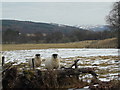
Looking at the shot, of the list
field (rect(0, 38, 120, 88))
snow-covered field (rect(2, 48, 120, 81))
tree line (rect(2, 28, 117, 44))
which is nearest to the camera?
field (rect(0, 38, 120, 88))

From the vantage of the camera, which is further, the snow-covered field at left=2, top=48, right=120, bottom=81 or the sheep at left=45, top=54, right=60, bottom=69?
the sheep at left=45, top=54, right=60, bottom=69

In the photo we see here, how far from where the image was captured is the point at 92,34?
106 m

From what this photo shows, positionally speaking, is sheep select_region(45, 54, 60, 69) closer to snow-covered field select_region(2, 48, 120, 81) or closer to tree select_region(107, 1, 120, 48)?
snow-covered field select_region(2, 48, 120, 81)

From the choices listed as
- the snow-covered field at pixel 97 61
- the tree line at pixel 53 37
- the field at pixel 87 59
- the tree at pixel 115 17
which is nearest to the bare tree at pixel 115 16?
the tree at pixel 115 17

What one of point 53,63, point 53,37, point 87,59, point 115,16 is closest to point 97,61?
point 87,59

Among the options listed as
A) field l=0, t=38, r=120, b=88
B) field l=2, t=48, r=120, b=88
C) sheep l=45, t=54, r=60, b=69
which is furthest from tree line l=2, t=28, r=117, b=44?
sheep l=45, t=54, r=60, b=69

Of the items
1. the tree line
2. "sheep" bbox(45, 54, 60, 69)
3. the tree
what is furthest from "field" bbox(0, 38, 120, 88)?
the tree line

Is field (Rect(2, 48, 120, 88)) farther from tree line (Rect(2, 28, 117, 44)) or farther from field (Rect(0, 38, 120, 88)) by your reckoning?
tree line (Rect(2, 28, 117, 44))

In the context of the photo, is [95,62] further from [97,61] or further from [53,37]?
[53,37]

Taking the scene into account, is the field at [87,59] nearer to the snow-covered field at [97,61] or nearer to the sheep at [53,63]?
the snow-covered field at [97,61]

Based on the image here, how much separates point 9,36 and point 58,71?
94.6m

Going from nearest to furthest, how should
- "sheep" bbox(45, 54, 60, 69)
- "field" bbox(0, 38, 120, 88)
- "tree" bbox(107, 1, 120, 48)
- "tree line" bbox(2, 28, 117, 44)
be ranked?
1. "field" bbox(0, 38, 120, 88)
2. "sheep" bbox(45, 54, 60, 69)
3. "tree" bbox(107, 1, 120, 48)
4. "tree line" bbox(2, 28, 117, 44)

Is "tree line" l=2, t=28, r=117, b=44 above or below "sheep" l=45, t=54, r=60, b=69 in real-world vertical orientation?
above

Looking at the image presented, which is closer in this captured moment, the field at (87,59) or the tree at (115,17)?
the field at (87,59)
